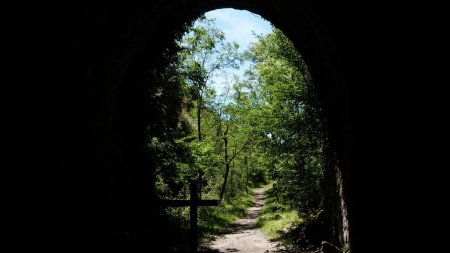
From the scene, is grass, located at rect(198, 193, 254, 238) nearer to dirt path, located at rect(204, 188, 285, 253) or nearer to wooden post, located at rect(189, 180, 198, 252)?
dirt path, located at rect(204, 188, 285, 253)

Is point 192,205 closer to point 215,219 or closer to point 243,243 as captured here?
point 243,243

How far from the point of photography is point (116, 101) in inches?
247

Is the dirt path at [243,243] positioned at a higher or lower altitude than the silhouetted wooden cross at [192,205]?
lower

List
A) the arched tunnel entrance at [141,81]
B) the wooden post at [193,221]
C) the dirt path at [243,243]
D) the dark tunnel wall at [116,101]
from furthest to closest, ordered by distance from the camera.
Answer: the dirt path at [243,243], the arched tunnel entrance at [141,81], the wooden post at [193,221], the dark tunnel wall at [116,101]

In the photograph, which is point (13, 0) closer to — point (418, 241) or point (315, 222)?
point (418, 241)

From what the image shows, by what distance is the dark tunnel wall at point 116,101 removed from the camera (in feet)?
12.2

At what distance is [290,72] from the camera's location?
1205cm

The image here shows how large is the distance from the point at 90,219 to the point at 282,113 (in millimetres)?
8530

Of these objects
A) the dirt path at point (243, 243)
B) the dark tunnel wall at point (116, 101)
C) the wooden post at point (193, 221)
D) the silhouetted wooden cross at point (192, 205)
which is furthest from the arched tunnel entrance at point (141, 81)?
the dirt path at point (243, 243)

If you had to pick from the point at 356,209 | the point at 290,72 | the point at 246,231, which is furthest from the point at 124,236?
the point at 246,231

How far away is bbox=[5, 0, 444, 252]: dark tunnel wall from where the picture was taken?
12.2 feet

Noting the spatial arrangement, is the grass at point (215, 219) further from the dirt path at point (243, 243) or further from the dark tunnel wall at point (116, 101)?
the dark tunnel wall at point (116, 101)

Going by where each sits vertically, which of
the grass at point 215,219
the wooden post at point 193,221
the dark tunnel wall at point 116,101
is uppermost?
the dark tunnel wall at point 116,101

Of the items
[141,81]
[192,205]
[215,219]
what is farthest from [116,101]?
[215,219]
